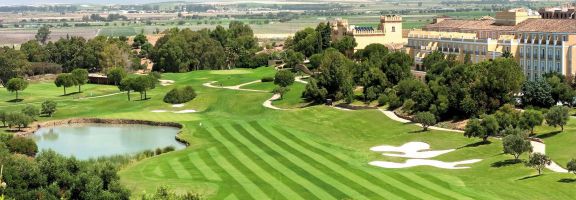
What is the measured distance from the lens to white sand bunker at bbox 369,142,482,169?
6007 cm

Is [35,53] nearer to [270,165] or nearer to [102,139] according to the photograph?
[102,139]

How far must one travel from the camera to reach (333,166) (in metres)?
60.8

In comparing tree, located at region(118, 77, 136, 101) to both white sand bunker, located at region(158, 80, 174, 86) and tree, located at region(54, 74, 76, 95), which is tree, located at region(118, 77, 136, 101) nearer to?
tree, located at region(54, 74, 76, 95)

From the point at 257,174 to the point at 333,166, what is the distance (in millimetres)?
4655

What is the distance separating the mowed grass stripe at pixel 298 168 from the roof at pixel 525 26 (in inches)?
1100

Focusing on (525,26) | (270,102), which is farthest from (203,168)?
(525,26)

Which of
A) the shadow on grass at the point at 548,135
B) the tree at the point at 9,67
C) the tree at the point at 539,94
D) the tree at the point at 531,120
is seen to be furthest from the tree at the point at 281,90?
the tree at the point at 9,67

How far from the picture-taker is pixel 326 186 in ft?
179

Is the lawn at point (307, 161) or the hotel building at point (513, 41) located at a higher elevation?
the hotel building at point (513, 41)

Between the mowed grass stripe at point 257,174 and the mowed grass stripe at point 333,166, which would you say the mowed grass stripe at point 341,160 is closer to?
the mowed grass stripe at point 333,166

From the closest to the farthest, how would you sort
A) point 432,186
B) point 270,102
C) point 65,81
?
point 432,186 → point 270,102 → point 65,81

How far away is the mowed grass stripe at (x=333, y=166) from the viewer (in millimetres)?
52594

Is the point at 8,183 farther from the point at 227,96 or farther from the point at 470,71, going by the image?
the point at 227,96

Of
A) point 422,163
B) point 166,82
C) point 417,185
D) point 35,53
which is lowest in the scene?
point 166,82
